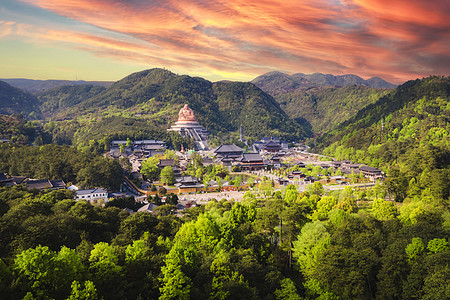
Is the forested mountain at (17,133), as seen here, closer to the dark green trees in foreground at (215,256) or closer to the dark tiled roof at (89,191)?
the dark tiled roof at (89,191)

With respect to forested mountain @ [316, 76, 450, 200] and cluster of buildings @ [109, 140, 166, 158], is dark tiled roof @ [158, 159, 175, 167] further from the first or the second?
forested mountain @ [316, 76, 450, 200]

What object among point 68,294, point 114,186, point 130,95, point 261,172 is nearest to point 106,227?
point 68,294

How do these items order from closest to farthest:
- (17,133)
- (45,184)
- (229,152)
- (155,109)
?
1. (45,184)
2. (17,133)
3. (229,152)
4. (155,109)

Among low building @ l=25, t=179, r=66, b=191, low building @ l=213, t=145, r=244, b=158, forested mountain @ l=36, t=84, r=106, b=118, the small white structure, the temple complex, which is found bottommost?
the small white structure

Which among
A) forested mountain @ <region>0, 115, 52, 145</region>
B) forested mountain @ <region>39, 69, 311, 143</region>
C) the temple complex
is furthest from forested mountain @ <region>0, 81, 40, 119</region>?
the temple complex

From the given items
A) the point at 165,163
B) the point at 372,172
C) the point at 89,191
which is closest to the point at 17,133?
the point at 165,163

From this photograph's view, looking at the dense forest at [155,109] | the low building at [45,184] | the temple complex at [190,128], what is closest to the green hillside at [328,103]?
A: the dense forest at [155,109]

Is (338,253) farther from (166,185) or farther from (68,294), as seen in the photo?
(166,185)

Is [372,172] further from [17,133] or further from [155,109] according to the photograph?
[155,109]
